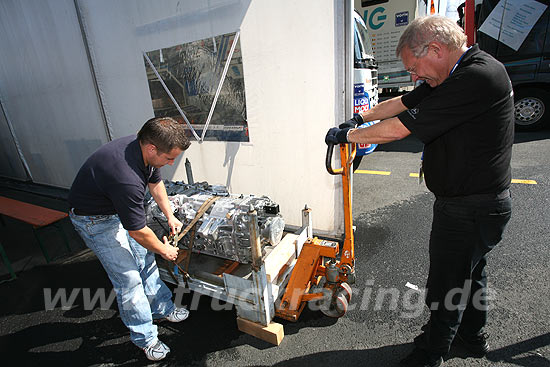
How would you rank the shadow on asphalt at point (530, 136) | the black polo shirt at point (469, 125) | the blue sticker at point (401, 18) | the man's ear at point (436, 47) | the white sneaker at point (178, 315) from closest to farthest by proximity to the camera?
the black polo shirt at point (469, 125)
the man's ear at point (436, 47)
the white sneaker at point (178, 315)
the shadow on asphalt at point (530, 136)
the blue sticker at point (401, 18)

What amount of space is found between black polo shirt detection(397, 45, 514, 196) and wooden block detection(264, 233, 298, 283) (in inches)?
65.4

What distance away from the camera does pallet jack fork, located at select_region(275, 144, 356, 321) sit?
2723 millimetres

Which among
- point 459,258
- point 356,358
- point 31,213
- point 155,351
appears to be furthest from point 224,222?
point 31,213

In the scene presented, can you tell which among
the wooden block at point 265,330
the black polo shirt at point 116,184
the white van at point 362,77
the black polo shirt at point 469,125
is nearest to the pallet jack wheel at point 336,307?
the wooden block at point 265,330

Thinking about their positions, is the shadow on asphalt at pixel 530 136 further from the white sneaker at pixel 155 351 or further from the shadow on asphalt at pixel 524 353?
the white sneaker at pixel 155 351

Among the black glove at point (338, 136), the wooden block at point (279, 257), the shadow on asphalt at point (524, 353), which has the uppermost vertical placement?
the black glove at point (338, 136)

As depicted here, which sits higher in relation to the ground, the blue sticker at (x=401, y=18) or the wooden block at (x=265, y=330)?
the blue sticker at (x=401, y=18)

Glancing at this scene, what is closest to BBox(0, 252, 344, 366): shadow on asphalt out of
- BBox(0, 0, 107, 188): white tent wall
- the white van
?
the white van

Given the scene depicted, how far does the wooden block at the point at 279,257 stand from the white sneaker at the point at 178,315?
98cm

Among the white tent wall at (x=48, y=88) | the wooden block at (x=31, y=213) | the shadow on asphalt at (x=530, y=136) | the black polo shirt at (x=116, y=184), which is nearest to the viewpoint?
the black polo shirt at (x=116, y=184)

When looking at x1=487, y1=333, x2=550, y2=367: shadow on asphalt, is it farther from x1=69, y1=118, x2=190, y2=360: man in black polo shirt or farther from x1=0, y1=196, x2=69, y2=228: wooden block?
x1=0, y1=196, x2=69, y2=228: wooden block

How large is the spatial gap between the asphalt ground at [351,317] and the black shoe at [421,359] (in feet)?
0.38

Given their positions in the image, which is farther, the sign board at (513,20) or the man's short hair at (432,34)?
the sign board at (513,20)

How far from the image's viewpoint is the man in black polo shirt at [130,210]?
2.17 m
